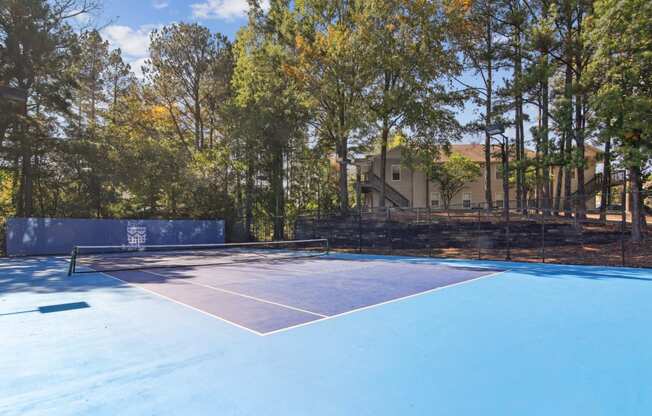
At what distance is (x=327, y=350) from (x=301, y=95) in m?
19.0

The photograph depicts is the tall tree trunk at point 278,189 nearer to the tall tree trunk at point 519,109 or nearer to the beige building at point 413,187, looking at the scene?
the beige building at point 413,187

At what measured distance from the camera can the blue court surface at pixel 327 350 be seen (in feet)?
11.0

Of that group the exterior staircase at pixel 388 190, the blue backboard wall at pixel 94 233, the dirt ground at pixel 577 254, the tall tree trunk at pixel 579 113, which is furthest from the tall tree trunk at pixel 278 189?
the tall tree trunk at pixel 579 113

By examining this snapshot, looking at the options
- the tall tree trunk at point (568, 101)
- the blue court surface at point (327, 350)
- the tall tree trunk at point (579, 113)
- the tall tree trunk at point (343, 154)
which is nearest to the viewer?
the blue court surface at point (327, 350)

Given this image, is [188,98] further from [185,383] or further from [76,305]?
[185,383]

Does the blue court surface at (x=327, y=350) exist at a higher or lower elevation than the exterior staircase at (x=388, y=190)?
lower

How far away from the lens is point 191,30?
26422 millimetres

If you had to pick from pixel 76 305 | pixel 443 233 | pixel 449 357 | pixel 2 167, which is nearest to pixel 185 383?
pixel 449 357

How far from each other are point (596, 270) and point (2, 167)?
26802 millimetres

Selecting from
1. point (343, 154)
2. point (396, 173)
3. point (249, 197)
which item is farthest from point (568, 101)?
point (396, 173)

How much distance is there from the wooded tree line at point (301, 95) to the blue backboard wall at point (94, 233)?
9.11 feet

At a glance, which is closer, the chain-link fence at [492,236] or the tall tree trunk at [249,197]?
the chain-link fence at [492,236]

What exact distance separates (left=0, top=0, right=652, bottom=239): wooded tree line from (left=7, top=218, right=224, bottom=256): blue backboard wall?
2.78 m

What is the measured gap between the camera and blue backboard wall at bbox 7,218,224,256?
1733 cm
